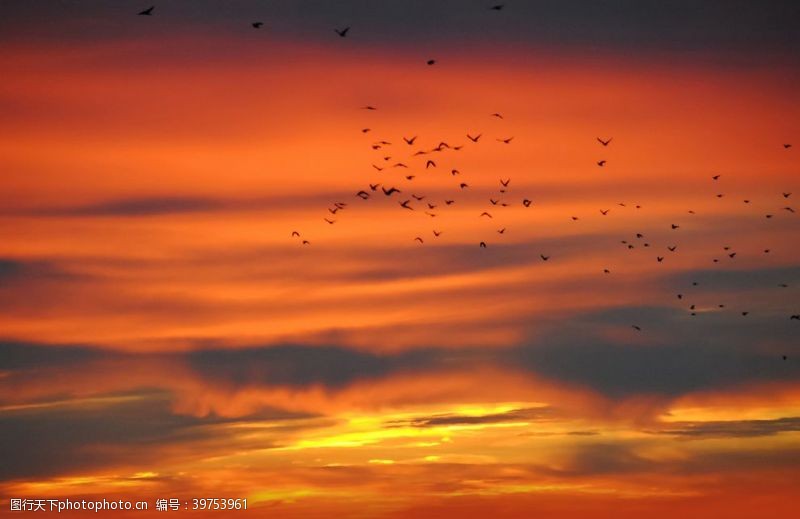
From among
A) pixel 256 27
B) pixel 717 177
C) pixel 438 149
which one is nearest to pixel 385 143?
pixel 438 149

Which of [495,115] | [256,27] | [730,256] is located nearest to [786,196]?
[730,256]

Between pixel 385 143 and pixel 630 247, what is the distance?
32417 millimetres

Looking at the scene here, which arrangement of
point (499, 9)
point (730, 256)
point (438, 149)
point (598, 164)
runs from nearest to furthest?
point (499, 9), point (438, 149), point (598, 164), point (730, 256)

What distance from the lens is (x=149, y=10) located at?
15100 centimetres

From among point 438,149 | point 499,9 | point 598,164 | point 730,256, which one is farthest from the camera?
point 730,256

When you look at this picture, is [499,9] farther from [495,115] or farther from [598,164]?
[598,164]

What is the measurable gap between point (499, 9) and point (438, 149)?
14.8 meters

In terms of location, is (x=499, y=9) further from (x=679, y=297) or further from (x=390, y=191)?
(x=679, y=297)

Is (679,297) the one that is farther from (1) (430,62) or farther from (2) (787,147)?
(1) (430,62)

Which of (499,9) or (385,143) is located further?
(385,143)

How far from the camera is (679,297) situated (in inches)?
7638

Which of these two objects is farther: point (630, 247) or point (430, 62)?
point (630, 247)

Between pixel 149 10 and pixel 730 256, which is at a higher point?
pixel 149 10

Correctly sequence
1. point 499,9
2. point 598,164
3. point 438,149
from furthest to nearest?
point 598,164 < point 438,149 < point 499,9
